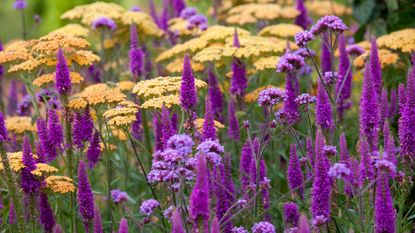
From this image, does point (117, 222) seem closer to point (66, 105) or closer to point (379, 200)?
point (66, 105)

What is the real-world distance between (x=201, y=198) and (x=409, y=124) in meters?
1.52

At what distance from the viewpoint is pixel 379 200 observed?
10.8 feet

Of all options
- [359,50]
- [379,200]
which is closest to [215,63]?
[359,50]

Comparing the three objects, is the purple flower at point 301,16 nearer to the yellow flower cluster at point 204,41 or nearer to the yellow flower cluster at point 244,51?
the yellow flower cluster at point 204,41

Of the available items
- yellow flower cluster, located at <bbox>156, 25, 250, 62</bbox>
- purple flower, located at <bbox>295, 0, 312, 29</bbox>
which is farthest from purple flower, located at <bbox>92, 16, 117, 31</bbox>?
purple flower, located at <bbox>295, 0, 312, 29</bbox>

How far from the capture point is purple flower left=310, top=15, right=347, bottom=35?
4734 millimetres

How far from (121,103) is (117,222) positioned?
829 millimetres

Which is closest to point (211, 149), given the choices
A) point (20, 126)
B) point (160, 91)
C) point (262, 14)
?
point (160, 91)

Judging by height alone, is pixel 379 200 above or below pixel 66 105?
below

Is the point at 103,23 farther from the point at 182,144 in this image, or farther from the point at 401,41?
the point at 182,144

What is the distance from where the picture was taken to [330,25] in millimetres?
4738

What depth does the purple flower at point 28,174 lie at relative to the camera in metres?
4.19

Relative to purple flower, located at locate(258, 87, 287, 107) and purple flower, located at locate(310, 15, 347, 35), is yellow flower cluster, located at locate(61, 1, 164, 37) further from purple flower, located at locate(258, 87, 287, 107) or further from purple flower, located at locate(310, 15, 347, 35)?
purple flower, located at locate(258, 87, 287, 107)

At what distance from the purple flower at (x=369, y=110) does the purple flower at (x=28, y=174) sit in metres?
1.90
